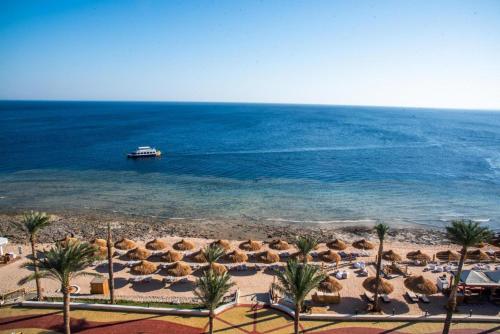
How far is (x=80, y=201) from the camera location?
53062mm

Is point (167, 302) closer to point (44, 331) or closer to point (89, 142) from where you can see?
point (44, 331)

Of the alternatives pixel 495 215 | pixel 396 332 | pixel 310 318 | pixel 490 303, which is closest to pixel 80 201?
pixel 310 318

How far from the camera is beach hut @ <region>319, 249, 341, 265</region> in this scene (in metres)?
30.1

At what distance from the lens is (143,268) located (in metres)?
27.5

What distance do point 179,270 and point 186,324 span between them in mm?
6815

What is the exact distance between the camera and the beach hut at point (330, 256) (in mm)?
30109

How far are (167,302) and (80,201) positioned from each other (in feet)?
121

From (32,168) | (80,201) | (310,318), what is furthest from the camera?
(32,168)

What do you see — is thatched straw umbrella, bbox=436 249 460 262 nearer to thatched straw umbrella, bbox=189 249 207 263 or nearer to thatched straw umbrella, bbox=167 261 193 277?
thatched straw umbrella, bbox=189 249 207 263

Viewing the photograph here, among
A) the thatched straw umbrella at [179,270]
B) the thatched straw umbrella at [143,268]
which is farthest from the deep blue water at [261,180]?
the thatched straw umbrella at [179,270]

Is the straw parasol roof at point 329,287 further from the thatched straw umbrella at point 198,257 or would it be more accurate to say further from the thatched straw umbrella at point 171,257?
the thatched straw umbrella at point 171,257

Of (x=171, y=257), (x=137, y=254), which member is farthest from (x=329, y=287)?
(x=137, y=254)

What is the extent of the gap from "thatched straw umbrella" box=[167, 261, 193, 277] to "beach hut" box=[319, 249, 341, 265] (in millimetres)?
12189

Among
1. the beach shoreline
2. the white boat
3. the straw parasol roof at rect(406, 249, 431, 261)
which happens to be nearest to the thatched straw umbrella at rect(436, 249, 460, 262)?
the straw parasol roof at rect(406, 249, 431, 261)
